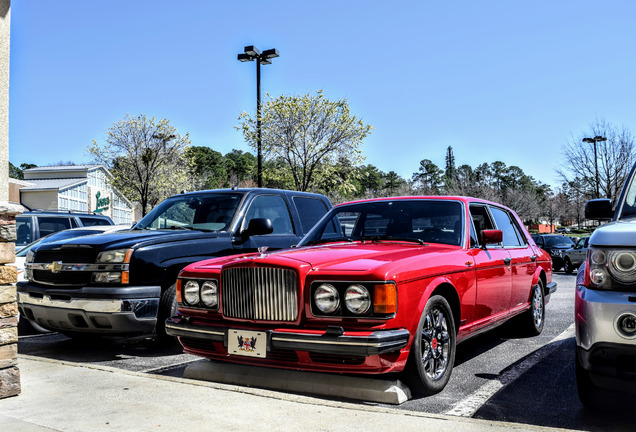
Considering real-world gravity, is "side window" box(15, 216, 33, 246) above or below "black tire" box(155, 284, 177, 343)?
above

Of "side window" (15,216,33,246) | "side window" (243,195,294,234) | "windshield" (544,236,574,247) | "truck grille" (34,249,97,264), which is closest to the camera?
"truck grille" (34,249,97,264)

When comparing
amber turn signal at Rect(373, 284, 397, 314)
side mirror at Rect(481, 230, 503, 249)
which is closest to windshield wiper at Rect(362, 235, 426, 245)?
side mirror at Rect(481, 230, 503, 249)

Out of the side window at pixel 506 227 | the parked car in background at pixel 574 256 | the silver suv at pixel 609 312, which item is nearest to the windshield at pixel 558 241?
the parked car in background at pixel 574 256

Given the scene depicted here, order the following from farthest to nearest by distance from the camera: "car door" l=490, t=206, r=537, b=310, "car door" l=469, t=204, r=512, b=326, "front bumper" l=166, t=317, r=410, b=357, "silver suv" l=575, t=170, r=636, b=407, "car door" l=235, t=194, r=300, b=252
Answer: "car door" l=235, t=194, r=300, b=252 → "car door" l=490, t=206, r=537, b=310 → "car door" l=469, t=204, r=512, b=326 → "front bumper" l=166, t=317, r=410, b=357 → "silver suv" l=575, t=170, r=636, b=407

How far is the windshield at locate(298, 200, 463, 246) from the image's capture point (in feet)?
17.7

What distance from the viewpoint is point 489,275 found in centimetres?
553

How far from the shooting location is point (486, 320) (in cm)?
548

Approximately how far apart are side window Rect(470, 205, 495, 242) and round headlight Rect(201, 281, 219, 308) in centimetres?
273

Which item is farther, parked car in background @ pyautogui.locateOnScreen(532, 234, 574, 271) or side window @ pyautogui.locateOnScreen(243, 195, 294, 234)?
parked car in background @ pyautogui.locateOnScreen(532, 234, 574, 271)

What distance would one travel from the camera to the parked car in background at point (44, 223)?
37.6 ft

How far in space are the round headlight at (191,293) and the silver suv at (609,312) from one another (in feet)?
9.48

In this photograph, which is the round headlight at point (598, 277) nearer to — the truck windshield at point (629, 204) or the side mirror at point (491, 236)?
the truck windshield at point (629, 204)

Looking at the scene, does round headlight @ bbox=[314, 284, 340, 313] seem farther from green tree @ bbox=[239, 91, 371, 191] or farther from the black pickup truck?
green tree @ bbox=[239, 91, 371, 191]

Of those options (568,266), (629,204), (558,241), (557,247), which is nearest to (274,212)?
(629,204)
